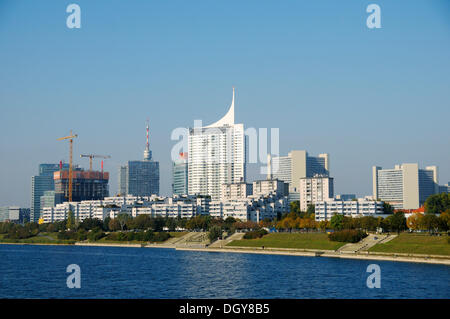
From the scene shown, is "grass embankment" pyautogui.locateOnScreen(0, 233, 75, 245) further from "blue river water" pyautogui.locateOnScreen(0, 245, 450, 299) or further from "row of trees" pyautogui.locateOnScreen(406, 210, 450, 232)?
"row of trees" pyautogui.locateOnScreen(406, 210, 450, 232)

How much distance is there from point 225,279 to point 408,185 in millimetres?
136535

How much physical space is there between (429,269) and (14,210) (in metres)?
171

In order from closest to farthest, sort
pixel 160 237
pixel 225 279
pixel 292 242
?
pixel 225 279
pixel 292 242
pixel 160 237

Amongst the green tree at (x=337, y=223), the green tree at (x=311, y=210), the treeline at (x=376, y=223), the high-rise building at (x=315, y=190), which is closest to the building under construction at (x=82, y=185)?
the high-rise building at (x=315, y=190)

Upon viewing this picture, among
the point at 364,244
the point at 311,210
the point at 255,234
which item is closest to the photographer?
the point at 364,244

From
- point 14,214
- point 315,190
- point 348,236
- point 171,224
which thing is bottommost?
point 14,214

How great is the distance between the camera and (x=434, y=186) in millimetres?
169625

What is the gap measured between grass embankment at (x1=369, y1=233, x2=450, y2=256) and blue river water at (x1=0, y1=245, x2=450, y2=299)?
466 cm

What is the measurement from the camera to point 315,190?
367 ft

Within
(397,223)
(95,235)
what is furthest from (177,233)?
(397,223)

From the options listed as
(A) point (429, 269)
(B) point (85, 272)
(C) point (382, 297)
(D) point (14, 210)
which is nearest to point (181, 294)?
(C) point (382, 297)

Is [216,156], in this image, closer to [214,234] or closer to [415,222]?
[214,234]

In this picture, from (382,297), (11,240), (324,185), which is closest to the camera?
(382,297)
